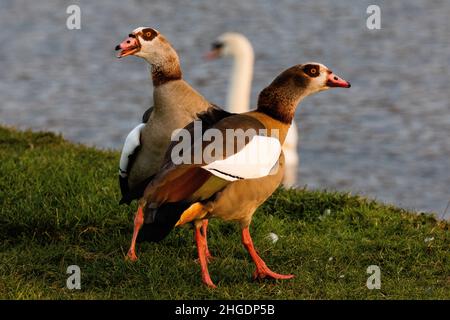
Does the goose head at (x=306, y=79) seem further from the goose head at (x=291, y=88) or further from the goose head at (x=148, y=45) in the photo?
the goose head at (x=148, y=45)

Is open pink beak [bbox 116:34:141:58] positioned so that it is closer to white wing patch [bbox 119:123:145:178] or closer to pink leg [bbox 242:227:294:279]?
white wing patch [bbox 119:123:145:178]

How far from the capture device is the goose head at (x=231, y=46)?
1079cm

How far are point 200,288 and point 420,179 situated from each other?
8.25m

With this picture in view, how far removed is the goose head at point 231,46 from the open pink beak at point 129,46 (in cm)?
439

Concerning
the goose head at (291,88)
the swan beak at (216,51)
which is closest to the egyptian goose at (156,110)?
the goose head at (291,88)

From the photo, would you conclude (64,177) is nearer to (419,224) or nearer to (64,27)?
(419,224)

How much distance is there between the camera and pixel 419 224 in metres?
7.64

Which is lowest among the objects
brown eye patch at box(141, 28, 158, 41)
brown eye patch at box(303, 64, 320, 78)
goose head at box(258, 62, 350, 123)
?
goose head at box(258, 62, 350, 123)

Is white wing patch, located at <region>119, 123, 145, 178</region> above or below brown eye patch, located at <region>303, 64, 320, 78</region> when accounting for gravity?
below

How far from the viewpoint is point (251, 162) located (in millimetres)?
5480

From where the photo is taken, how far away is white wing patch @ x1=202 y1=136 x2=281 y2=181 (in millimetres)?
5407

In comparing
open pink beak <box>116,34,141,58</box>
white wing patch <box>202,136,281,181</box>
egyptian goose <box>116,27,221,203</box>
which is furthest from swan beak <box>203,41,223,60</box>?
white wing patch <box>202,136,281,181</box>
